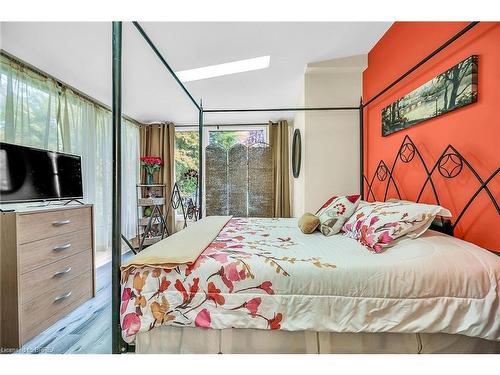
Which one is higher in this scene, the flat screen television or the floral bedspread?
the flat screen television

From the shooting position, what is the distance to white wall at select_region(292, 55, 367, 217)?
3129 millimetres

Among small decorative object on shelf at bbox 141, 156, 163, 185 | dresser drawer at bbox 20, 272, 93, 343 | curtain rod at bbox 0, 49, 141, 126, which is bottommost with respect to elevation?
dresser drawer at bbox 20, 272, 93, 343

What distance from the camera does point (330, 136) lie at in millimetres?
3166

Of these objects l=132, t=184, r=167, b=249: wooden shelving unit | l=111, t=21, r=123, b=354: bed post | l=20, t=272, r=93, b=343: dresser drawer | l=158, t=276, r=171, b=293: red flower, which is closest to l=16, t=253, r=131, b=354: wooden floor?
l=20, t=272, r=93, b=343: dresser drawer

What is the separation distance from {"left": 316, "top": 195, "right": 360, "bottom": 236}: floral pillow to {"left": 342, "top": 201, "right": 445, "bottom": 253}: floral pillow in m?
0.30

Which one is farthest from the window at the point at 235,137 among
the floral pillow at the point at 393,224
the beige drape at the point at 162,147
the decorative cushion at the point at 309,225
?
the floral pillow at the point at 393,224

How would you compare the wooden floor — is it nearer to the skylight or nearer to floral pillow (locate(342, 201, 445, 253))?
floral pillow (locate(342, 201, 445, 253))

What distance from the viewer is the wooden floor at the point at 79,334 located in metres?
1.62

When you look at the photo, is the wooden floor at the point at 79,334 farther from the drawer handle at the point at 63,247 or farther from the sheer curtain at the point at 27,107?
the sheer curtain at the point at 27,107

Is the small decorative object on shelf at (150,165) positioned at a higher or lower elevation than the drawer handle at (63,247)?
higher

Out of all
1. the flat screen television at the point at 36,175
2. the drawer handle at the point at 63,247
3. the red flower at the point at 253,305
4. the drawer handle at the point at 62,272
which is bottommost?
the drawer handle at the point at 62,272

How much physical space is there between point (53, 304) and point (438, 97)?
3.11 m

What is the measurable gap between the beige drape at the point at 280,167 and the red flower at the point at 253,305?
11.7 feet
